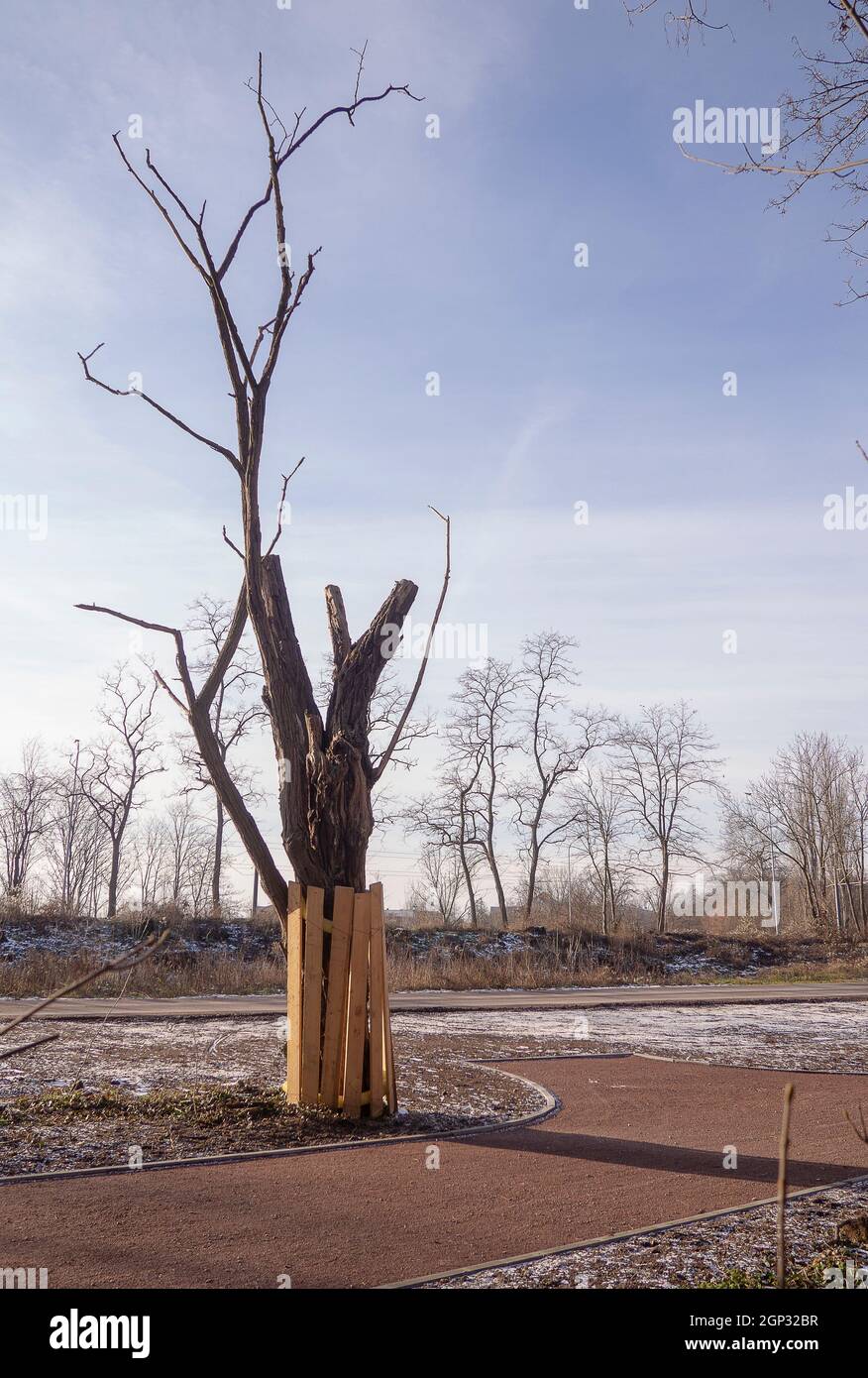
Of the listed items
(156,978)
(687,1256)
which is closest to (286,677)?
(687,1256)

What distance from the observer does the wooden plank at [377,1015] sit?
26.4 ft

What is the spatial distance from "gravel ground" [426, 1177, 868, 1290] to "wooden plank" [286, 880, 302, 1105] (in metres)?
3.56

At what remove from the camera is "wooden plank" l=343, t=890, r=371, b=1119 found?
7.97m

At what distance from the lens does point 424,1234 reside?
5.30 metres

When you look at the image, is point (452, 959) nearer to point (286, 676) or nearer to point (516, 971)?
point (516, 971)

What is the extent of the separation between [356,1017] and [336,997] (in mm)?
222

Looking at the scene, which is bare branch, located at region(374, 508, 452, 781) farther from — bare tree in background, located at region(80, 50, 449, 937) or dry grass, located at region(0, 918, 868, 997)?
dry grass, located at region(0, 918, 868, 997)

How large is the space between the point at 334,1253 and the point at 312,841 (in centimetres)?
391

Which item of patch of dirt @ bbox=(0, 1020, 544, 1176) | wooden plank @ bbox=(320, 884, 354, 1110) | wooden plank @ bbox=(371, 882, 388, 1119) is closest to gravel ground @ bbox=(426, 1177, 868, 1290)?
patch of dirt @ bbox=(0, 1020, 544, 1176)

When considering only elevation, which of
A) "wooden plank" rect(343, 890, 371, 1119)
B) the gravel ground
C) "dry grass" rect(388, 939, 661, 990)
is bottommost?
"dry grass" rect(388, 939, 661, 990)

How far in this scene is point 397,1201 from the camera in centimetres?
591
